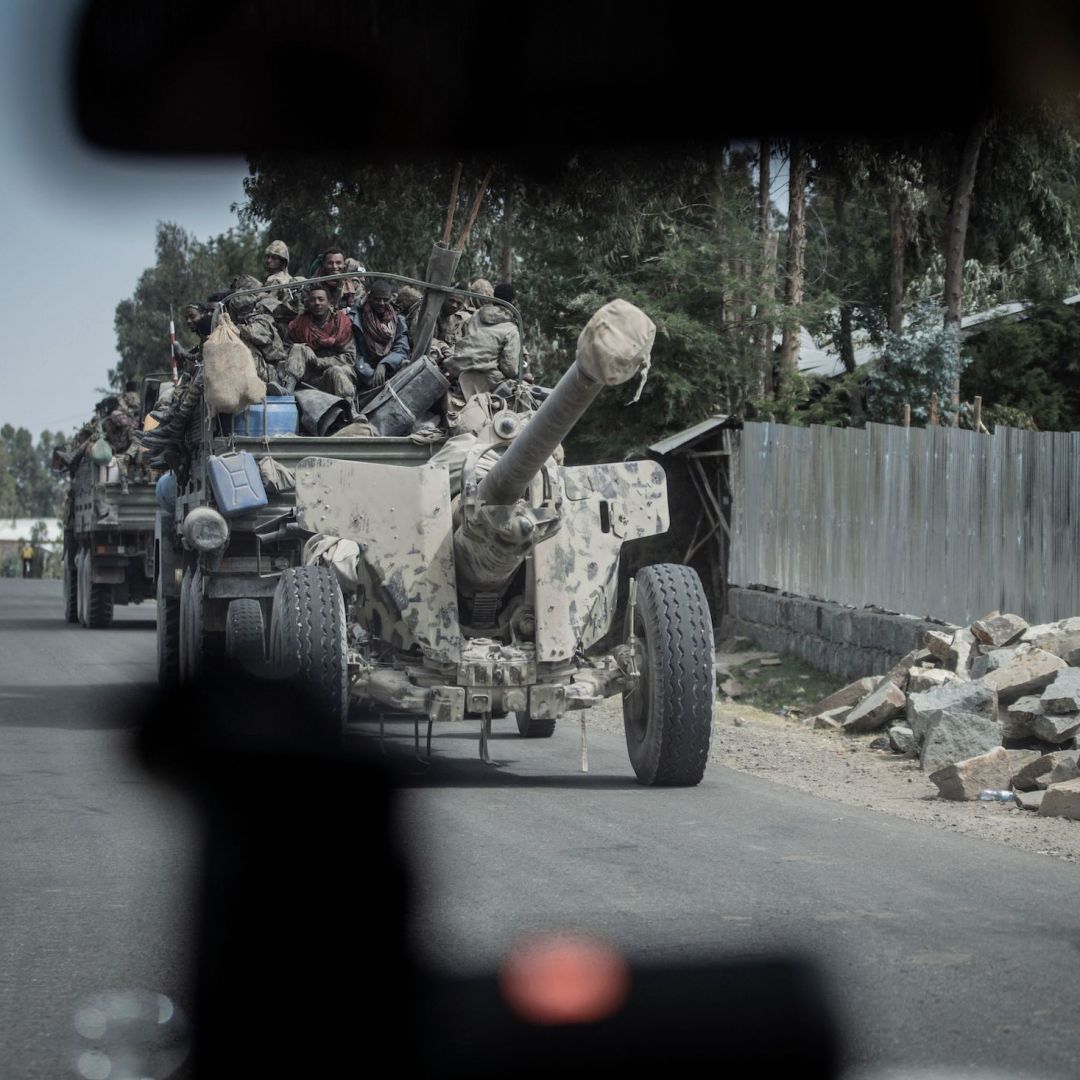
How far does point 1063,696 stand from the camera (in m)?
9.74

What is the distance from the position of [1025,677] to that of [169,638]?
6.36 meters

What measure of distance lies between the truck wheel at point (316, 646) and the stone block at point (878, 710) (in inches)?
170

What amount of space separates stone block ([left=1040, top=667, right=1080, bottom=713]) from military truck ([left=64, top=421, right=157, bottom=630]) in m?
13.0

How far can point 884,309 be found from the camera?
3231 cm

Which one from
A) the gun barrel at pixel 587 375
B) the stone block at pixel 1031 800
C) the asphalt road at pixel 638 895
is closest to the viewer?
the asphalt road at pixel 638 895

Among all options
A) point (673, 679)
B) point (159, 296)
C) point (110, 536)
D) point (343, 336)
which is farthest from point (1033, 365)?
point (159, 296)

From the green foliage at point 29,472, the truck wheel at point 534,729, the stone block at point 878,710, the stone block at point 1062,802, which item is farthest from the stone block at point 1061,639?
the green foliage at point 29,472

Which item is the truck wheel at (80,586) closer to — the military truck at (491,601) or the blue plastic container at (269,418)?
the blue plastic container at (269,418)

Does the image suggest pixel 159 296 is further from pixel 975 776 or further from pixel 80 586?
pixel 975 776

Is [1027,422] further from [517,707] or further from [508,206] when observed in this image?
[517,707]

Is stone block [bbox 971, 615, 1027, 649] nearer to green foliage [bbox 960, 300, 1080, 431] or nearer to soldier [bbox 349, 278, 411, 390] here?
soldier [bbox 349, 278, 411, 390]

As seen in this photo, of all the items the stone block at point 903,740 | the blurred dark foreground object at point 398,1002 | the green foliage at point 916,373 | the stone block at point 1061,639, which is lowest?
the stone block at point 903,740

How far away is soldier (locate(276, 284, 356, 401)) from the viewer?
475 inches

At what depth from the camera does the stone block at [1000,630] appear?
38.2 feet
